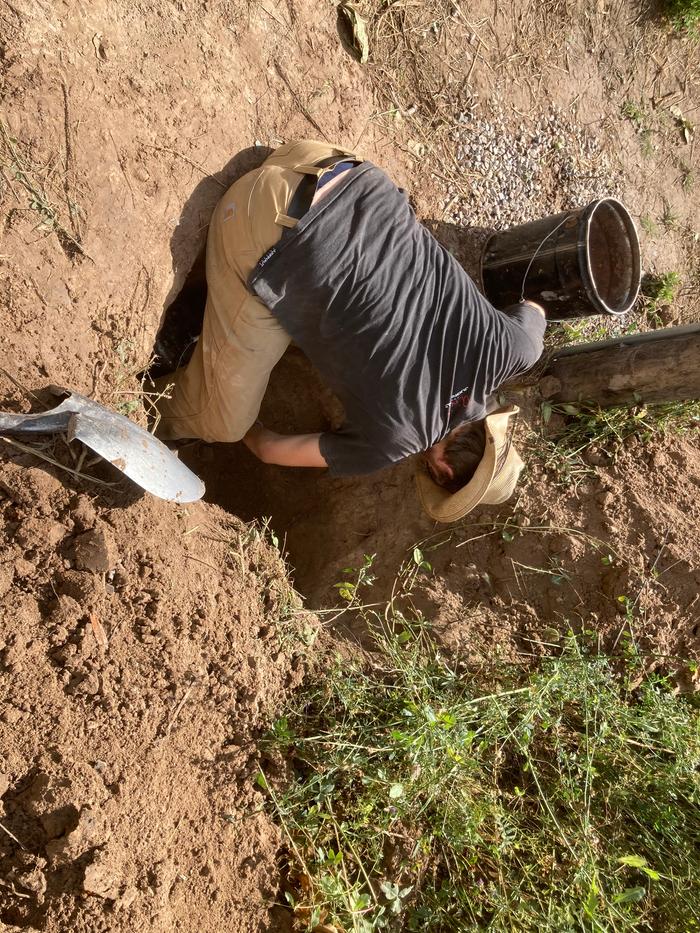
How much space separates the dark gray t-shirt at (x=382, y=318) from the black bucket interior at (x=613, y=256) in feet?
3.23

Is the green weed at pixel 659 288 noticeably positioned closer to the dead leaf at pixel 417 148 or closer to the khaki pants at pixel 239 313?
the dead leaf at pixel 417 148

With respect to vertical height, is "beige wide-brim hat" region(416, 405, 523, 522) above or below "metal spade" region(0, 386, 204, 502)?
below

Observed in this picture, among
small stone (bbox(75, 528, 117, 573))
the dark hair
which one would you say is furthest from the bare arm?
small stone (bbox(75, 528, 117, 573))

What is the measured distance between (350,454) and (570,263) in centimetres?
136

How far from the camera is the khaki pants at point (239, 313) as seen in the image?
2102 millimetres

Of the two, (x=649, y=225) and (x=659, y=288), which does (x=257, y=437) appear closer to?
(x=659, y=288)

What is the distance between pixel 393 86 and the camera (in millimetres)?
3008

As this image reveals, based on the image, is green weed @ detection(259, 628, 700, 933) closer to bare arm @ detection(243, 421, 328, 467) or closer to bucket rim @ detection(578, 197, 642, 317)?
bare arm @ detection(243, 421, 328, 467)

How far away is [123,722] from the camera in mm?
1791

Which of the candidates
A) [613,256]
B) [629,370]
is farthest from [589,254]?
[629,370]

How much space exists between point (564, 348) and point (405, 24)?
1.58 m

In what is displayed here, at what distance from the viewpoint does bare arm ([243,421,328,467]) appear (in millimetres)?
2580

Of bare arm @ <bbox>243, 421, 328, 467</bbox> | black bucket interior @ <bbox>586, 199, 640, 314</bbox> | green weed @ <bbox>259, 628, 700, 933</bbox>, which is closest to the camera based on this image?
green weed @ <bbox>259, 628, 700, 933</bbox>

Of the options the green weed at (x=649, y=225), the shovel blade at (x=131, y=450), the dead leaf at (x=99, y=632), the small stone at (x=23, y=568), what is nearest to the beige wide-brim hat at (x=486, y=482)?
the shovel blade at (x=131, y=450)
